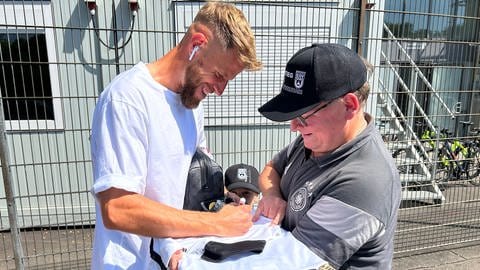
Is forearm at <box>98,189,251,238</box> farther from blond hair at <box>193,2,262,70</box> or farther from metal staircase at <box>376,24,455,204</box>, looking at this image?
metal staircase at <box>376,24,455,204</box>

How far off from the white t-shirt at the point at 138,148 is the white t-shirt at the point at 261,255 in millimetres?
211

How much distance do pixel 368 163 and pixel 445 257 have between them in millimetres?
3892

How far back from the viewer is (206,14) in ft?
4.91

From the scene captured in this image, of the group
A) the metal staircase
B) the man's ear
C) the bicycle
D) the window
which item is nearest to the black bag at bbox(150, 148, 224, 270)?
the man's ear

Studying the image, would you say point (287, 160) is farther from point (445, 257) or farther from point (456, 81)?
point (456, 81)

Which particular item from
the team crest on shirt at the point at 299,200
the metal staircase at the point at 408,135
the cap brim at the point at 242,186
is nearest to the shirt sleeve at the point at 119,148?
the team crest on shirt at the point at 299,200

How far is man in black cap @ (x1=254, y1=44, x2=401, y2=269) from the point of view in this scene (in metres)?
1.14

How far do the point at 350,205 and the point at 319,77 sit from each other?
39 centimetres

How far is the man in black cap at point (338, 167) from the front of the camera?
3.76 ft

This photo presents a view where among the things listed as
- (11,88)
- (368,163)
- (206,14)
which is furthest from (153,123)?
(11,88)

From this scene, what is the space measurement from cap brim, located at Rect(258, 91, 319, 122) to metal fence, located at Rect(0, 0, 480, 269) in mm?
2710

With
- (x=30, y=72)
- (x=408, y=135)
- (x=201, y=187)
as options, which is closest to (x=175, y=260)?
(x=201, y=187)

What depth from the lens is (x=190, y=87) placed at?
1551 millimetres

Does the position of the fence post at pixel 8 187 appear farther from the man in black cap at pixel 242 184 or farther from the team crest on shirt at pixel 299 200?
the team crest on shirt at pixel 299 200
